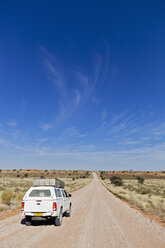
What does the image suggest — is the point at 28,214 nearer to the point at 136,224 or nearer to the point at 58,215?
the point at 58,215

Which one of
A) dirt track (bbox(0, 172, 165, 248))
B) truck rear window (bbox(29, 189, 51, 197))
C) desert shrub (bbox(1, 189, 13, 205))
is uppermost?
truck rear window (bbox(29, 189, 51, 197))

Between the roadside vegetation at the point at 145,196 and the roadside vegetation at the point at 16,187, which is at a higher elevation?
the roadside vegetation at the point at 16,187

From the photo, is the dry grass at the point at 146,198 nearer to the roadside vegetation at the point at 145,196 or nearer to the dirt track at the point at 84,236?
the roadside vegetation at the point at 145,196

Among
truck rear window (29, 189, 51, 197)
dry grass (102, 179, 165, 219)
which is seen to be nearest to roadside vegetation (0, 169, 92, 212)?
truck rear window (29, 189, 51, 197)

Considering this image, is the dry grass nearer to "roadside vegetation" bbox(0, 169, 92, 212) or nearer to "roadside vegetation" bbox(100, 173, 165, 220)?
"roadside vegetation" bbox(100, 173, 165, 220)

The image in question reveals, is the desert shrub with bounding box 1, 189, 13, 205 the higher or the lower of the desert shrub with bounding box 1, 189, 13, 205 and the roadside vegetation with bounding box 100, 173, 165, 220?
the higher

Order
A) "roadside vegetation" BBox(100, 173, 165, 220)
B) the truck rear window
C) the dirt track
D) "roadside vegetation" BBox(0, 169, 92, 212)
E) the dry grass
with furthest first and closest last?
"roadside vegetation" BBox(0, 169, 92, 212) → "roadside vegetation" BBox(100, 173, 165, 220) → the dry grass → the truck rear window → the dirt track

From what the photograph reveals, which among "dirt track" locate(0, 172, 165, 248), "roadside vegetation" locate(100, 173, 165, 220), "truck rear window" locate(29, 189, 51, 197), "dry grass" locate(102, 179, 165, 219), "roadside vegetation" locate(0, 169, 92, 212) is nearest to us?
"dirt track" locate(0, 172, 165, 248)

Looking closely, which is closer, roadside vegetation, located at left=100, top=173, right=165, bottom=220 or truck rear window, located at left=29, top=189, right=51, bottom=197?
truck rear window, located at left=29, top=189, right=51, bottom=197

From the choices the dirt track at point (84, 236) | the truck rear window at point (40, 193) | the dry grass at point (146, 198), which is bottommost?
the dry grass at point (146, 198)

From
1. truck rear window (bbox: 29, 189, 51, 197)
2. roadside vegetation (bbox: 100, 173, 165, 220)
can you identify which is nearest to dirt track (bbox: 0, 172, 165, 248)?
truck rear window (bbox: 29, 189, 51, 197)

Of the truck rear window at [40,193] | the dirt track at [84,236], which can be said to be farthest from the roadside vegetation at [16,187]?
the dirt track at [84,236]

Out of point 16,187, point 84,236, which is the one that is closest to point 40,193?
point 84,236

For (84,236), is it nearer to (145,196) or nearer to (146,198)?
(146,198)
